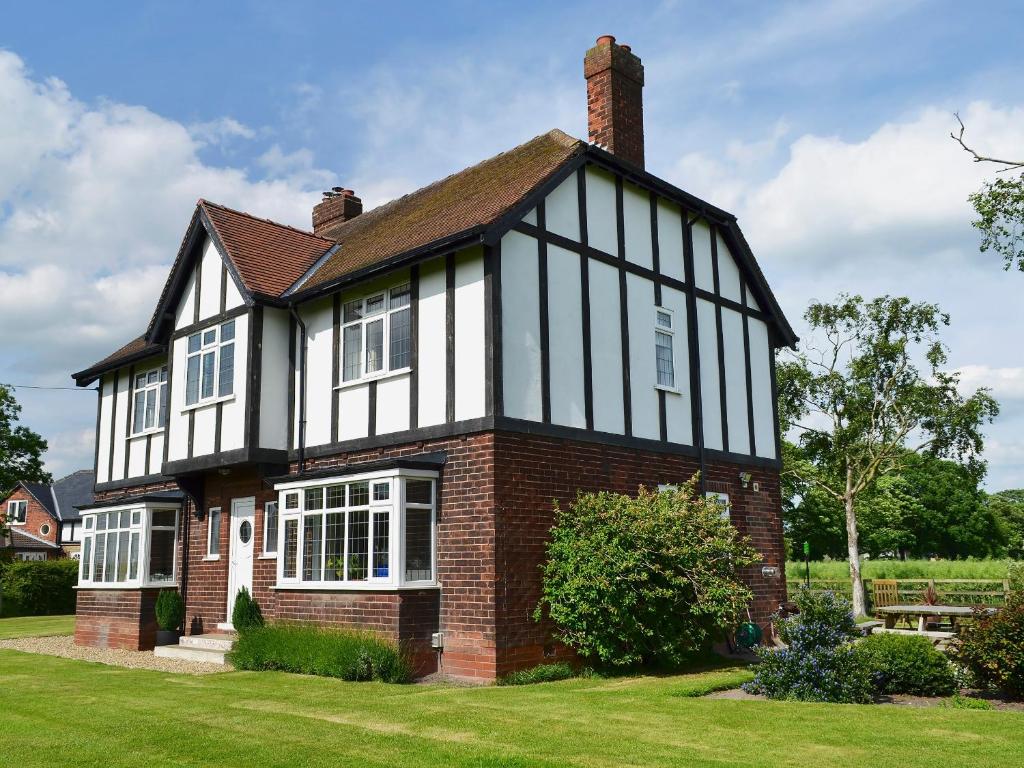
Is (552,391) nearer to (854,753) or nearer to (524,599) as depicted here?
(524,599)

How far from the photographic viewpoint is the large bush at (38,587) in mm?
33625

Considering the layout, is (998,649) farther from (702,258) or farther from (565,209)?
(702,258)

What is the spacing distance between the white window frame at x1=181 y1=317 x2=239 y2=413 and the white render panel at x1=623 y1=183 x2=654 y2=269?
7645 millimetres

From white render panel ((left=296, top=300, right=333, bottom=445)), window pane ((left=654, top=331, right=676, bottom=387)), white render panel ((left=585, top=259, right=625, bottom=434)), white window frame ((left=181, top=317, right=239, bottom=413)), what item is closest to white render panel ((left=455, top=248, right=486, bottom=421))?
white render panel ((left=585, top=259, right=625, bottom=434))

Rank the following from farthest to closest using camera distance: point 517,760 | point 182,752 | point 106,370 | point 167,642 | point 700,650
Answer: point 106,370, point 167,642, point 700,650, point 182,752, point 517,760

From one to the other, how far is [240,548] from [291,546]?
2.64m

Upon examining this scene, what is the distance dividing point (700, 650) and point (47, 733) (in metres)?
9.61

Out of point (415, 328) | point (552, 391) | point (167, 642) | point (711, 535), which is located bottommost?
point (167, 642)

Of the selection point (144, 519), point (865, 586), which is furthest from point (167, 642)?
point (865, 586)

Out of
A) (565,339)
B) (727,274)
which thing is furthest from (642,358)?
(727,274)

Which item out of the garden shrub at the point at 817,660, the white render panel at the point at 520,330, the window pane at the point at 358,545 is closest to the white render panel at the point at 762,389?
the white render panel at the point at 520,330

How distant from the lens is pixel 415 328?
15.2 metres

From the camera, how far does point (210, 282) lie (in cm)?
1856

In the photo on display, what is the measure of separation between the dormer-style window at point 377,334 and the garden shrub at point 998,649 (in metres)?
9.08
